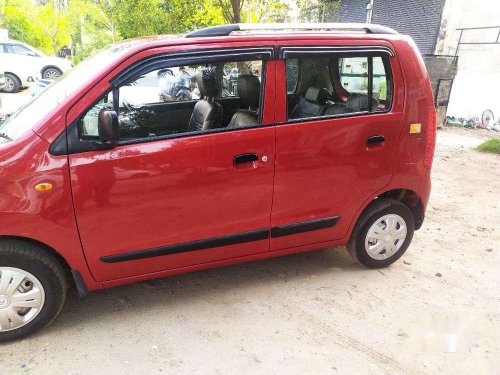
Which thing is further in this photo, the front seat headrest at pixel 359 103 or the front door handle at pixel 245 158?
the front seat headrest at pixel 359 103

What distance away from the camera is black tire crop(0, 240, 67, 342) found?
226 centimetres

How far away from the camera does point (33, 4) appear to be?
76.2 ft

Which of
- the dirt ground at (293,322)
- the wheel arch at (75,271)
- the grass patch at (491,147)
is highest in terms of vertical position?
the wheel arch at (75,271)

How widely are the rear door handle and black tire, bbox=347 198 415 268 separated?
20.9 inches

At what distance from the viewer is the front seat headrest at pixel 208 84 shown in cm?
295

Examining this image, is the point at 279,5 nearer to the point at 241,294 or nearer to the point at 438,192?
the point at 438,192

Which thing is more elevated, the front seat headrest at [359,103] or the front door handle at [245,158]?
the front seat headrest at [359,103]

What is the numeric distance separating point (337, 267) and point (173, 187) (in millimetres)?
1736

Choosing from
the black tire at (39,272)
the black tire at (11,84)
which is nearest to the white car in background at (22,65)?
the black tire at (11,84)

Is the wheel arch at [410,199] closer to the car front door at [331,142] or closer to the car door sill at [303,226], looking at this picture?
the car front door at [331,142]

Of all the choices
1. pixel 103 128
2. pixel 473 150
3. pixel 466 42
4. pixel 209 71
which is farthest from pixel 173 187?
pixel 466 42

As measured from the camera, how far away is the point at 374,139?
2979 mm

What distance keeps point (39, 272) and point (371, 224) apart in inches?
94.0

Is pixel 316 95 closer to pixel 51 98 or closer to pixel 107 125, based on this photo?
pixel 107 125
